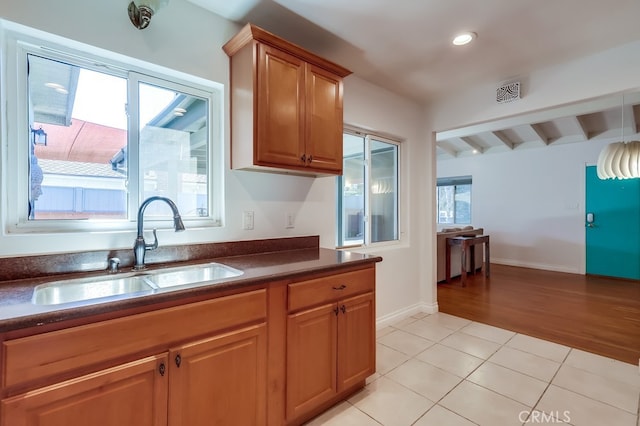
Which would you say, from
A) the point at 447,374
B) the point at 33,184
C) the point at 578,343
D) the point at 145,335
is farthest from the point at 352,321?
the point at 578,343

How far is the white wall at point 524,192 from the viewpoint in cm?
323

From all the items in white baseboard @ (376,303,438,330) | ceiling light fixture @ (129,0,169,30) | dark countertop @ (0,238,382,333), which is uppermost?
ceiling light fixture @ (129,0,169,30)

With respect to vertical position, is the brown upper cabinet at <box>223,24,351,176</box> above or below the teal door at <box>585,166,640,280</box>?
above

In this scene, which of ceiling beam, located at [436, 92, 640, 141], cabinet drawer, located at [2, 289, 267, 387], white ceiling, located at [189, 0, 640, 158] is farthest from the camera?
ceiling beam, located at [436, 92, 640, 141]

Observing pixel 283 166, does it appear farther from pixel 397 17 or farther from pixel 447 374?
pixel 447 374

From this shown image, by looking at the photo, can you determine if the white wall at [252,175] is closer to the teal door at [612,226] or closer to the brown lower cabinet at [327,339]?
the brown lower cabinet at [327,339]

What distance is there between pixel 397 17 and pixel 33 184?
2257 millimetres

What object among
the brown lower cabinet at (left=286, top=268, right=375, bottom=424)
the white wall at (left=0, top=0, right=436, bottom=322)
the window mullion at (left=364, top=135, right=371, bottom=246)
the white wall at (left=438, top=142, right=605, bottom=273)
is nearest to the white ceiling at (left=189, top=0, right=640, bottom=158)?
the white wall at (left=0, top=0, right=436, bottom=322)

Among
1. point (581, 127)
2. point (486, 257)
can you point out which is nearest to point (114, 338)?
point (486, 257)

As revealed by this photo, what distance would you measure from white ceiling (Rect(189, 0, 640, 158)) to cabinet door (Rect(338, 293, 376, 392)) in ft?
5.96

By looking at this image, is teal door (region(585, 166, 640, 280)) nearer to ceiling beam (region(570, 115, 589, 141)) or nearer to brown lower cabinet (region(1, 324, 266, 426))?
ceiling beam (region(570, 115, 589, 141))

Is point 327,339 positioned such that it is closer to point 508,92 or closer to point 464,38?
point 464,38

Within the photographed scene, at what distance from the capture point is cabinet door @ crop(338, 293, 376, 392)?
5.90 feet

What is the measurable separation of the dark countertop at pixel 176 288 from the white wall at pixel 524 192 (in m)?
2.20
